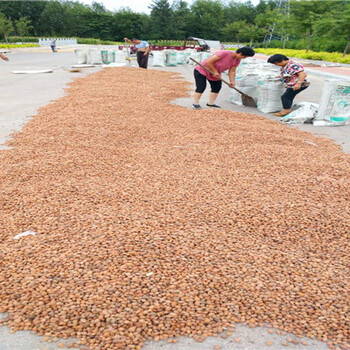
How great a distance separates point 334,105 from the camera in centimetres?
553

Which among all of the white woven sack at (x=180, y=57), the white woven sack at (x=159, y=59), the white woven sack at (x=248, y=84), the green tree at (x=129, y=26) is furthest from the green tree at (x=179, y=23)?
the white woven sack at (x=248, y=84)

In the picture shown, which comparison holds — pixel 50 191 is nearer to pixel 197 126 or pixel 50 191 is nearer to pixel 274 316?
pixel 274 316

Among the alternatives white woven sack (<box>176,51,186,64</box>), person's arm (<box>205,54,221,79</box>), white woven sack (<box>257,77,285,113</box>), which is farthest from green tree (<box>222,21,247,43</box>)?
person's arm (<box>205,54,221,79</box>)

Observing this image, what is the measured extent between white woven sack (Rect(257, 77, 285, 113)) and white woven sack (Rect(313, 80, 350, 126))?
914mm

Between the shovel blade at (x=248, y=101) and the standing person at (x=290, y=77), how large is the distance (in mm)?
875

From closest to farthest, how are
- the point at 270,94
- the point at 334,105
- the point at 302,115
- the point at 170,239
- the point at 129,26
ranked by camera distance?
the point at 170,239
the point at 334,105
the point at 302,115
the point at 270,94
the point at 129,26

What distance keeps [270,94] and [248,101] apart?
2.17 feet

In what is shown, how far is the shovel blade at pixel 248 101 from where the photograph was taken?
6785 millimetres

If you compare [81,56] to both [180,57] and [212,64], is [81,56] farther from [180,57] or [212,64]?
[212,64]

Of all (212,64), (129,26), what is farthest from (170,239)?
(129,26)

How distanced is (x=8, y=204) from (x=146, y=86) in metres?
6.72

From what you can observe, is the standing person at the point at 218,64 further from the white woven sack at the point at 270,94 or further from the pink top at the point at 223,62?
the white woven sack at the point at 270,94

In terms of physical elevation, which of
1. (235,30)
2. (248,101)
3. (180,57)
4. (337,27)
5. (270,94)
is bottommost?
(180,57)

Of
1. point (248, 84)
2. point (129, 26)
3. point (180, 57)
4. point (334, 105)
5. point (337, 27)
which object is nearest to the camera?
point (334, 105)
